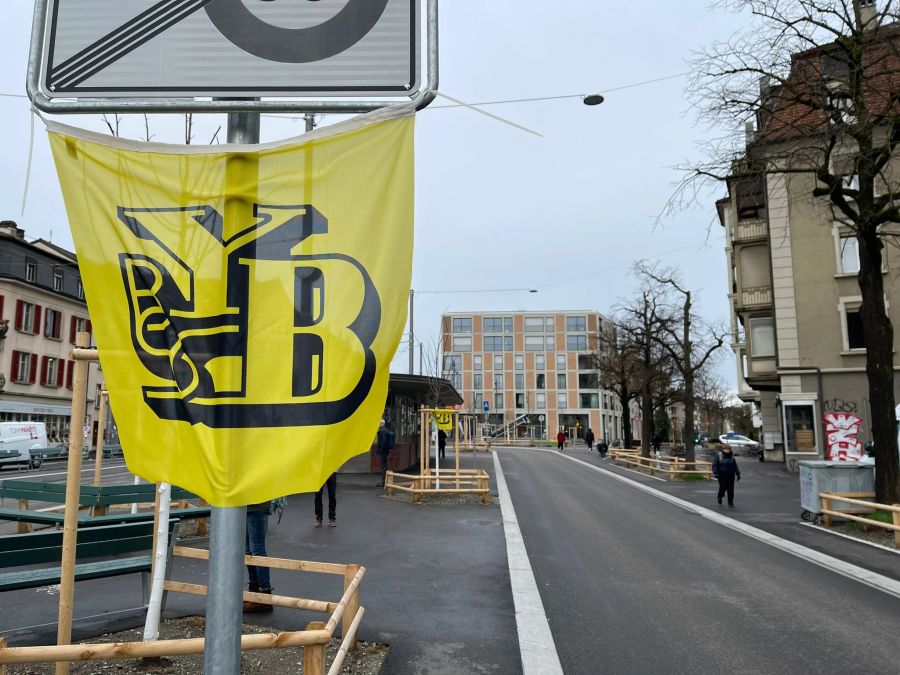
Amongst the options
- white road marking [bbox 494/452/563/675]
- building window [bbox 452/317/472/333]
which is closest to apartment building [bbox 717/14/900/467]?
white road marking [bbox 494/452/563/675]

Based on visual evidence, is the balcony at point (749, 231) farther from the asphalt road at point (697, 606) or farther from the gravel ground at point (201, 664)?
the gravel ground at point (201, 664)

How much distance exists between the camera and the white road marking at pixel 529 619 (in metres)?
5.06

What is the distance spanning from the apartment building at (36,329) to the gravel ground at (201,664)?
3739 centimetres

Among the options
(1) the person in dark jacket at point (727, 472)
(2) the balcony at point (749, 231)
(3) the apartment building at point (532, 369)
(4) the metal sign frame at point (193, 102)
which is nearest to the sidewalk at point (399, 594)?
(4) the metal sign frame at point (193, 102)

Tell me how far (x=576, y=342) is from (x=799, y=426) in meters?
69.2

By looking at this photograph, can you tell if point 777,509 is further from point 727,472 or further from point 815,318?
point 815,318

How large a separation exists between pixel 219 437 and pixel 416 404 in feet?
94.3

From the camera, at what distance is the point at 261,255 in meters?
1.94

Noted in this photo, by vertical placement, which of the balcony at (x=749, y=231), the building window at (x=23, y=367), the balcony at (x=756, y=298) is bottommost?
the building window at (x=23, y=367)

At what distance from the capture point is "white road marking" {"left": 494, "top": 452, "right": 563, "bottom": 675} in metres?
5.06

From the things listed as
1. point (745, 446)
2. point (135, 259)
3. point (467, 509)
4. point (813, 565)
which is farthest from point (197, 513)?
point (745, 446)

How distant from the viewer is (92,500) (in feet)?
32.3

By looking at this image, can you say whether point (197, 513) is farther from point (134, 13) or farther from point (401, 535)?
point (134, 13)

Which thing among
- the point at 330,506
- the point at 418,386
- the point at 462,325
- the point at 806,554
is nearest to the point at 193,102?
the point at 330,506
